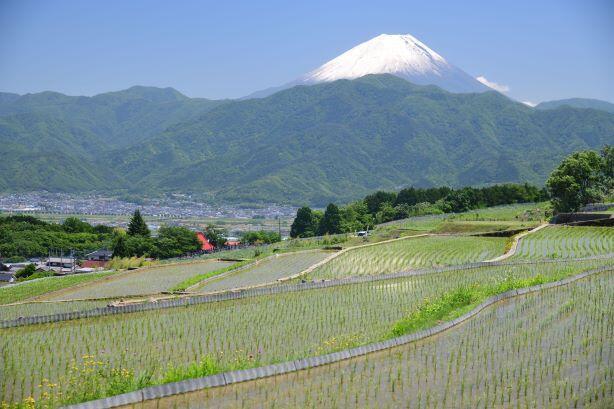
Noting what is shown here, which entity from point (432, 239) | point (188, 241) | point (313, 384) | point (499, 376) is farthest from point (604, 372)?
point (188, 241)

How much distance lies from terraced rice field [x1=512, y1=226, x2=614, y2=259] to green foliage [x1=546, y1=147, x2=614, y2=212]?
53.2ft

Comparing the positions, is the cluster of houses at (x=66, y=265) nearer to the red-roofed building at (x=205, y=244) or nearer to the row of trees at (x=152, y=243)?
the row of trees at (x=152, y=243)

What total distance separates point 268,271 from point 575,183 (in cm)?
3459

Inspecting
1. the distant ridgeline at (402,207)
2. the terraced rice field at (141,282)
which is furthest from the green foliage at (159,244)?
the terraced rice field at (141,282)

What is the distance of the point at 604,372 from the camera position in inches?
651

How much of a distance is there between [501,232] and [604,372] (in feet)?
118

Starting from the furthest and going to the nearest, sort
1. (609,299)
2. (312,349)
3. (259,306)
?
(259,306)
(609,299)
(312,349)

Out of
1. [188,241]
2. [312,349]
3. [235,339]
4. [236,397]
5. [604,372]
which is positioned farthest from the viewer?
[188,241]

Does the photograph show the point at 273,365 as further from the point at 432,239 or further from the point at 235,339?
the point at 432,239

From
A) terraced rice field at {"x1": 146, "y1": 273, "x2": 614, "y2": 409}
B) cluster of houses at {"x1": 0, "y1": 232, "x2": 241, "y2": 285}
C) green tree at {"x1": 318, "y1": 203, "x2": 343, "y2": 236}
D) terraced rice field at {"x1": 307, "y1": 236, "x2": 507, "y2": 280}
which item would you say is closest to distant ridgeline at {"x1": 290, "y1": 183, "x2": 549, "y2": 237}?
green tree at {"x1": 318, "y1": 203, "x2": 343, "y2": 236}

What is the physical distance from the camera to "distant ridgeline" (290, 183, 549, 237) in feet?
296

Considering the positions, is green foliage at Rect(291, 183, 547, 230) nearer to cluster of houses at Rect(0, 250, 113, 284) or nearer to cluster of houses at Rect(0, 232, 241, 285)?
cluster of houses at Rect(0, 232, 241, 285)

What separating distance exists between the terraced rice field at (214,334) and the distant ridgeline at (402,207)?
5907 centimetres

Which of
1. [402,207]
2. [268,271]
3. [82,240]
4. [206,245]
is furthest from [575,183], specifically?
[82,240]
